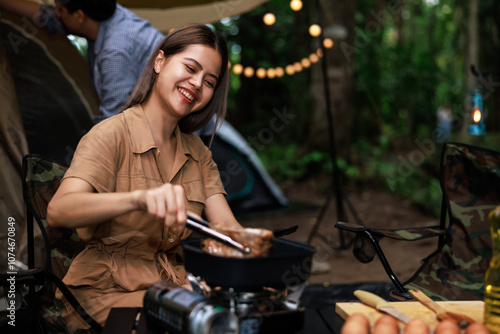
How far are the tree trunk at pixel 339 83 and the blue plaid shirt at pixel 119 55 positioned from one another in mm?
4805

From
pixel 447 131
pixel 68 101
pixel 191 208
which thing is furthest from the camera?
pixel 447 131

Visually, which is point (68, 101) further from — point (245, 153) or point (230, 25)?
point (230, 25)

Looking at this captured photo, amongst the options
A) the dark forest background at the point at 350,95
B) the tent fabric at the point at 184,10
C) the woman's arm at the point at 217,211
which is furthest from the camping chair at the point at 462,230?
the dark forest background at the point at 350,95

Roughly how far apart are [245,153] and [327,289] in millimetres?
2714

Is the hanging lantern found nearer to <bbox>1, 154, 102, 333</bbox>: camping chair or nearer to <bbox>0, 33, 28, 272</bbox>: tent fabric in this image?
<bbox>1, 154, 102, 333</bbox>: camping chair

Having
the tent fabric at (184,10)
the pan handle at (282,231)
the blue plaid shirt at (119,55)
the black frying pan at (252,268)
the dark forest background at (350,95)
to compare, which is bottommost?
the dark forest background at (350,95)

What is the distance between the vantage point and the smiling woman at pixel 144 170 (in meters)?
1.58

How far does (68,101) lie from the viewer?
3355 millimetres

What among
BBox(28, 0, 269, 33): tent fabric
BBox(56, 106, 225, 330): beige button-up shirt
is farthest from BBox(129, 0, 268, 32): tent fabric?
BBox(56, 106, 225, 330): beige button-up shirt

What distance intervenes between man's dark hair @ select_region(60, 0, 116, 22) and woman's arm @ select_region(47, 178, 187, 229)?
4.73ft

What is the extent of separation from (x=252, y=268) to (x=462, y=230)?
1.75 m

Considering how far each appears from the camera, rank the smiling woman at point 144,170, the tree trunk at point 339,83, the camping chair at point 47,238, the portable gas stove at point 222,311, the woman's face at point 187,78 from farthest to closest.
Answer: the tree trunk at point 339,83
the camping chair at point 47,238
the woman's face at point 187,78
the smiling woman at point 144,170
the portable gas stove at point 222,311

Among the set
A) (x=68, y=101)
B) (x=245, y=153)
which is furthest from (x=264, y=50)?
(x=68, y=101)

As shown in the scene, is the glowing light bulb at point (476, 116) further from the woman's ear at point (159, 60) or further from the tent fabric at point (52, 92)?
the tent fabric at point (52, 92)
